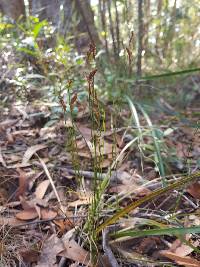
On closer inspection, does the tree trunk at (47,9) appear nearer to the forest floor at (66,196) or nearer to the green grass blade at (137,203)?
the forest floor at (66,196)

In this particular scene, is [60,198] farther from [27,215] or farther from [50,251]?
[50,251]

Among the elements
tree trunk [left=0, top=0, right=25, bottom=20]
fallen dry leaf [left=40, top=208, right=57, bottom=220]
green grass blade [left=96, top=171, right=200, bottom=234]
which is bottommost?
fallen dry leaf [left=40, top=208, right=57, bottom=220]

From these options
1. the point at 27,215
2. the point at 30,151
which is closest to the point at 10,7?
the point at 30,151

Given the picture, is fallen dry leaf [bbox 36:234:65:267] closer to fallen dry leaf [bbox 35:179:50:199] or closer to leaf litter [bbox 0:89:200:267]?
leaf litter [bbox 0:89:200:267]

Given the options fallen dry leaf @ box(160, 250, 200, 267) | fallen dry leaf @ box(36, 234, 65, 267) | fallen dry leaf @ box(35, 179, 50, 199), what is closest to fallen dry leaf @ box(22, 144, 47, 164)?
fallen dry leaf @ box(35, 179, 50, 199)

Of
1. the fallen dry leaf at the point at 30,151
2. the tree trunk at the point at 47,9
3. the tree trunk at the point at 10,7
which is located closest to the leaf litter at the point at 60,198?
the fallen dry leaf at the point at 30,151

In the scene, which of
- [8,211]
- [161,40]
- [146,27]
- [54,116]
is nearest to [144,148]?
[54,116]

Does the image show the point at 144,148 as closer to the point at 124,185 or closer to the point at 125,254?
the point at 124,185
